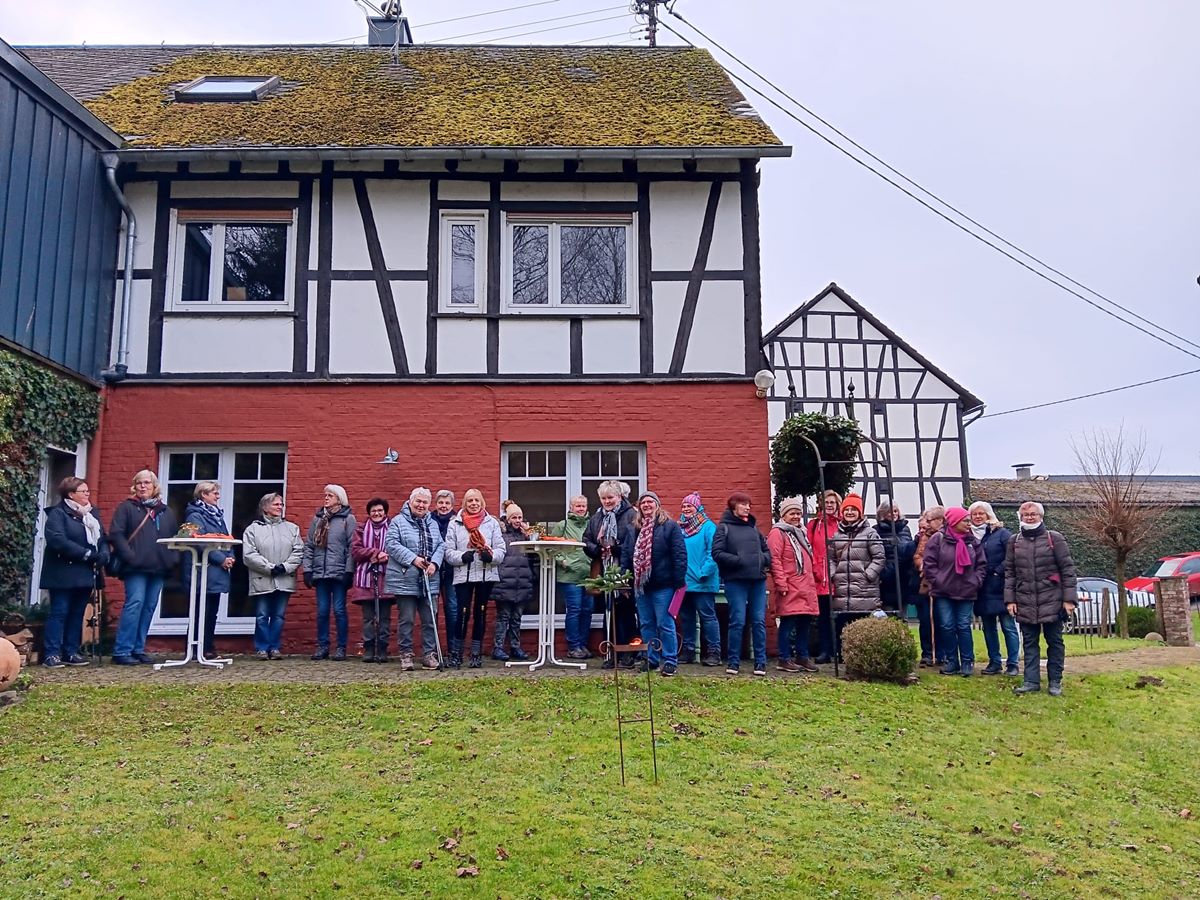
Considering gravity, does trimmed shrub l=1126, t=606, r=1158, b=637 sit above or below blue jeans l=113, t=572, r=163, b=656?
below

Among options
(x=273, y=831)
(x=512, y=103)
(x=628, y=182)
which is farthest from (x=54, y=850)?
(x=512, y=103)

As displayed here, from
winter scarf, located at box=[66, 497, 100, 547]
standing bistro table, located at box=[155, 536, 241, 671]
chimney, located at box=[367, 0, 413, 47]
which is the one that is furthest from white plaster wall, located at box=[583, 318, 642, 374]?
chimney, located at box=[367, 0, 413, 47]

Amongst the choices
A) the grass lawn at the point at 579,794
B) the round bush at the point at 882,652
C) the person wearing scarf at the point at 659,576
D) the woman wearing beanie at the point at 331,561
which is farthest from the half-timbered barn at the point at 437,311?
the grass lawn at the point at 579,794

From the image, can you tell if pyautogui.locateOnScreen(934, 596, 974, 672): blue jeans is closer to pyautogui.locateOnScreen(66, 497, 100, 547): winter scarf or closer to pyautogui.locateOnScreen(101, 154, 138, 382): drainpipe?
pyautogui.locateOnScreen(66, 497, 100, 547): winter scarf

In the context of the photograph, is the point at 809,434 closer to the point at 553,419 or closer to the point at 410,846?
the point at 553,419

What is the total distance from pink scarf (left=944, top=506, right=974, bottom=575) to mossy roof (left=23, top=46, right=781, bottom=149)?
4167mm

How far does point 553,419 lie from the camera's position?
34.4 feet

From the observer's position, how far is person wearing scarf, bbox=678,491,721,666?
8938mm

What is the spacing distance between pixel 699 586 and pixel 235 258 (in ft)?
19.8

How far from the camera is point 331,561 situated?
363 inches

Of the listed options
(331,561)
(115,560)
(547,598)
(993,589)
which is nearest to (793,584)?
(993,589)

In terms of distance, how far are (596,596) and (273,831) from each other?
483 centimetres

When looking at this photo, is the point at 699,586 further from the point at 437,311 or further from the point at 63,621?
the point at 63,621

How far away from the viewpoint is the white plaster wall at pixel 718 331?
10641mm
